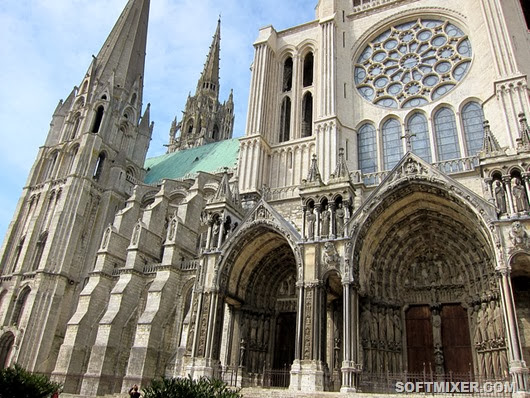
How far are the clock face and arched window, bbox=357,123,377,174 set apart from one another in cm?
124

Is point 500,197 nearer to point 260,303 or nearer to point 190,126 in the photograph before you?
point 260,303

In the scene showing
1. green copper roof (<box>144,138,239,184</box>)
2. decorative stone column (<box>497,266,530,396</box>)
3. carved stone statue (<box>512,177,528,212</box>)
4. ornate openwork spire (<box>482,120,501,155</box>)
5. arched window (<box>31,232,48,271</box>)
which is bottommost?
decorative stone column (<box>497,266,530,396</box>)

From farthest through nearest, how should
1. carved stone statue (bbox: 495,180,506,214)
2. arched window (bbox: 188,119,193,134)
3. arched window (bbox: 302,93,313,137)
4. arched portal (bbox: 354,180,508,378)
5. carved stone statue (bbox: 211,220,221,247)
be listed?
arched window (bbox: 188,119,193,134), arched window (bbox: 302,93,313,137), carved stone statue (bbox: 211,220,221,247), arched portal (bbox: 354,180,508,378), carved stone statue (bbox: 495,180,506,214)

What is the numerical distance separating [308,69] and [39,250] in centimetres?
1792

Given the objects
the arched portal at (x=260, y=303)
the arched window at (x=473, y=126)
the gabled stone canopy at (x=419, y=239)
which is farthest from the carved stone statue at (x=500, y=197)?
the arched portal at (x=260, y=303)

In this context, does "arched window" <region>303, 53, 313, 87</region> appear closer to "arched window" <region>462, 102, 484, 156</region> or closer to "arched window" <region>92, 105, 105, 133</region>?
"arched window" <region>462, 102, 484, 156</region>

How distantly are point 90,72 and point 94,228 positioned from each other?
11.9 meters

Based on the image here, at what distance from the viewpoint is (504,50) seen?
1523 centimetres

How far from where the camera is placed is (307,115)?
1964 cm

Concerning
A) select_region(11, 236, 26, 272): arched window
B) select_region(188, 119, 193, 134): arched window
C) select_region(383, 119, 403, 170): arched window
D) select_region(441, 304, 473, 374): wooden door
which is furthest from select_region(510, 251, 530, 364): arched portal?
select_region(188, 119, 193, 134): arched window

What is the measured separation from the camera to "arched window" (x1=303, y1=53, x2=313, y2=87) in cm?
2078

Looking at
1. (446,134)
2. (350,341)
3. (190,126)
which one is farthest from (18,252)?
(446,134)

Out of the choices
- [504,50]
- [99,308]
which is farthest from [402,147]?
[99,308]

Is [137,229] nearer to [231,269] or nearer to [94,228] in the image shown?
[94,228]
